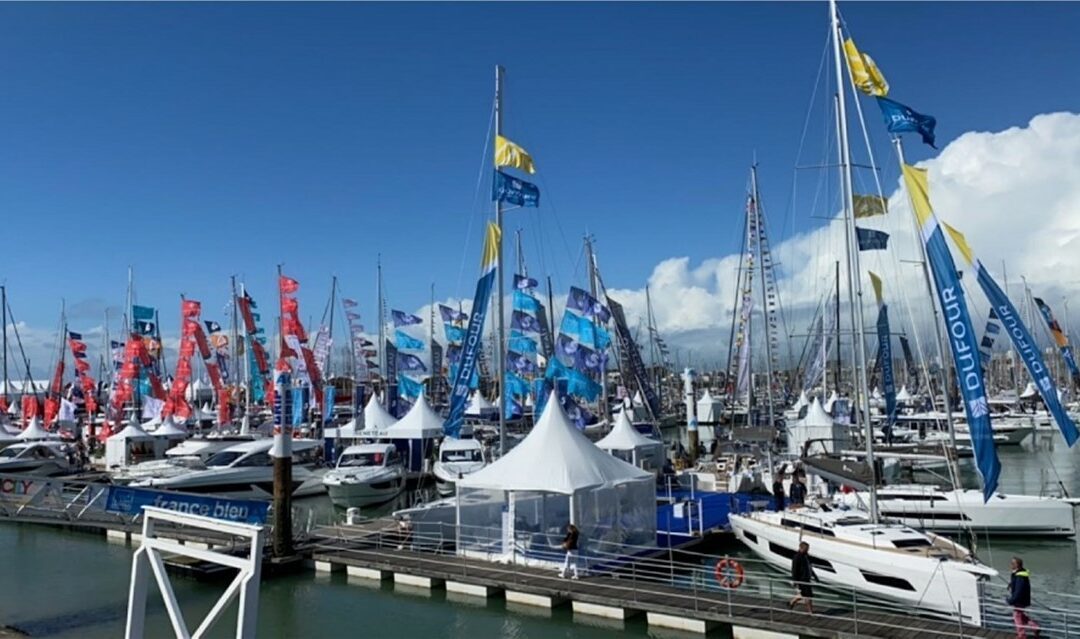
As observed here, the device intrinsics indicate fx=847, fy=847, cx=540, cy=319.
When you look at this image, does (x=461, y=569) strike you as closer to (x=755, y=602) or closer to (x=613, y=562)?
(x=613, y=562)

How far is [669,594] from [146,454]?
144ft

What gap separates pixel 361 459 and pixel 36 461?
2185 centimetres

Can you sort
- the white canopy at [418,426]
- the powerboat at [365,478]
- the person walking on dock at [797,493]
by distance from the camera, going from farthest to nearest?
the white canopy at [418,426] → the powerboat at [365,478] → the person walking on dock at [797,493]

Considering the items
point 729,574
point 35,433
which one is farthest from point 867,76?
point 35,433

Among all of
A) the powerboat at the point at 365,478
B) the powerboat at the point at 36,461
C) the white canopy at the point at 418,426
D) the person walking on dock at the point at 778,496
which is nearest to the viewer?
the person walking on dock at the point at 778,496

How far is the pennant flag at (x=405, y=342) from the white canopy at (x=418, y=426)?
3915mm

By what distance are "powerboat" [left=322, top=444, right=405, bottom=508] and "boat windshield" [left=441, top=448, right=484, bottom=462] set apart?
7.95 ft

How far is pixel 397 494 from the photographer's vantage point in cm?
4384

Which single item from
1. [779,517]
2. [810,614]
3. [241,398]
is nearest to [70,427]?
[241,398]

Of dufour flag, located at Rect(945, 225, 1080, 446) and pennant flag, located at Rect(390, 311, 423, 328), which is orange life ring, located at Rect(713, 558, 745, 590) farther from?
pennant flag, located at Rect(390, 311, 423, 328)

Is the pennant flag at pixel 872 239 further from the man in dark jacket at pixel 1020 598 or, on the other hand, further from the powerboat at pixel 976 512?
the man in dark jacket at pixel 1020 598

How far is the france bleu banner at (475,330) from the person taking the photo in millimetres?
32031

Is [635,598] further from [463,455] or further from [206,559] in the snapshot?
[463,455]

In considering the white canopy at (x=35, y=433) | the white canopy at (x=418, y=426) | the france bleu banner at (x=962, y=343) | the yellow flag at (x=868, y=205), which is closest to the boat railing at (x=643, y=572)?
the france bleu banner at (x=962, y=343)
